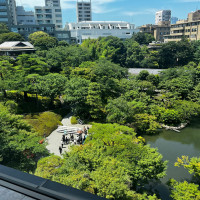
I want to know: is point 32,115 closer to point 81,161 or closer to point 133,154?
point 81,161

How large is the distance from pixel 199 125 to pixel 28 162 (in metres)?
17.4

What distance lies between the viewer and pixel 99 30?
200 ft

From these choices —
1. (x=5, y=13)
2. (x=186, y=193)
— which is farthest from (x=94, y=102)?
(x=5, y=13)

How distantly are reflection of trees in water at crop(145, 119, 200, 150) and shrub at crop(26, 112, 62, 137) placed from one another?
889 centimetres

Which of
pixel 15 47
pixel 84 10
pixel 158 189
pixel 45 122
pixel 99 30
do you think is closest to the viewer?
pixel 158 189

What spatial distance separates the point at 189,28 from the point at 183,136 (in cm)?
3960

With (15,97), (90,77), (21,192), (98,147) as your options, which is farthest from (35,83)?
(21,192)

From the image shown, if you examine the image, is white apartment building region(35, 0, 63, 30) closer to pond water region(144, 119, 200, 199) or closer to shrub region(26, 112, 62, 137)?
shrub region(26, 112, 62, 137)

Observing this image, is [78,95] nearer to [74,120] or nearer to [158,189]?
[74,120]

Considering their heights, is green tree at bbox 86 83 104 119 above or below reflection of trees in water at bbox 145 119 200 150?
above

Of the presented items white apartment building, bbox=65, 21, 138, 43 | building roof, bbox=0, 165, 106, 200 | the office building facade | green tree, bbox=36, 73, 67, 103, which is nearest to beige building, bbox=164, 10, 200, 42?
white apartment building, bbox=65, 21, 138, 43

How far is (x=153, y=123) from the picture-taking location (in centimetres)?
1777

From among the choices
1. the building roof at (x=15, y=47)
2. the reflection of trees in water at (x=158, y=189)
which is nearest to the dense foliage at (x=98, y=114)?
the reflection of trees in water at (x=158, y=189)

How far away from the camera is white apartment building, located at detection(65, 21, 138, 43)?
59.6 metres
